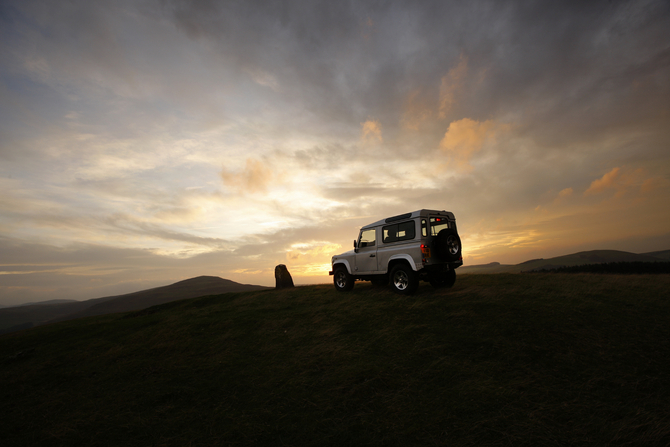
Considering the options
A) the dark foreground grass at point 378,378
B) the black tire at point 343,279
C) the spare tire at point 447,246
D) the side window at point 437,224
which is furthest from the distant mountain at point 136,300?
the spare tire at point 447,246

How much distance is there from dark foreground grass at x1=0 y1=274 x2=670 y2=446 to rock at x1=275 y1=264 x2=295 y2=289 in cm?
1016

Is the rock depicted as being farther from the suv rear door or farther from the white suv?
the suv rear door

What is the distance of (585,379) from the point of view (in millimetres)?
5688

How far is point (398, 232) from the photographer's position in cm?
1208

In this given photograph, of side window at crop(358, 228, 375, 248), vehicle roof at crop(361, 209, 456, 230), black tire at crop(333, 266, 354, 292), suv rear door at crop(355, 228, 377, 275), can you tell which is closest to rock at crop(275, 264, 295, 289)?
black tire at crop(333, 266, 354, 292)

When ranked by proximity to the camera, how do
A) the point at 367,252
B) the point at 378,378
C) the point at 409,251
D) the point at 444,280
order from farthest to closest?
the point at 367,252
the point at 444,280
the point at 409,251
the point at 378,378

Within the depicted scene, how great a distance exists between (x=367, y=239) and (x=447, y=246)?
12.3 ft

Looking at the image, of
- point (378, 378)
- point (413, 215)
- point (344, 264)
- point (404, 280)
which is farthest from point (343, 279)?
point (378, 378)

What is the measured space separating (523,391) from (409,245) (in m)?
6.51

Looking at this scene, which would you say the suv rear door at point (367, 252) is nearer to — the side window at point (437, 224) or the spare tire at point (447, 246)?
the side window at point (437, 224)

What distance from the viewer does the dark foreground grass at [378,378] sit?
15.3ft

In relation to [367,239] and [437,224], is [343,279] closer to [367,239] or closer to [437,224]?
[367,239]

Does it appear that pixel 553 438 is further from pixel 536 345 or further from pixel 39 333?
pixel 39 333

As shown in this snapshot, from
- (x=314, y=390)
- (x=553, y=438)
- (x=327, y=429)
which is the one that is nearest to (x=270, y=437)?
(x=327, y=429)
